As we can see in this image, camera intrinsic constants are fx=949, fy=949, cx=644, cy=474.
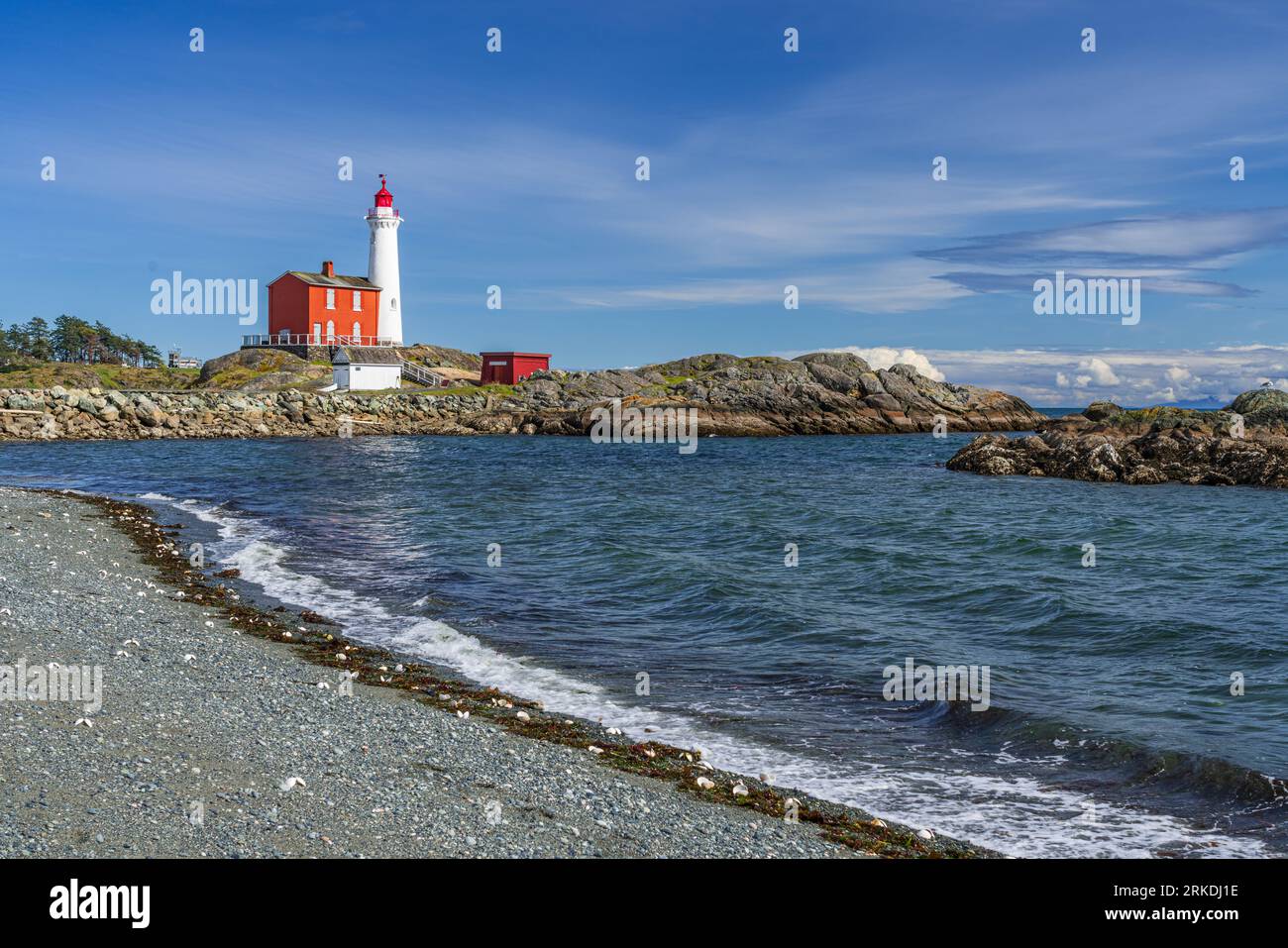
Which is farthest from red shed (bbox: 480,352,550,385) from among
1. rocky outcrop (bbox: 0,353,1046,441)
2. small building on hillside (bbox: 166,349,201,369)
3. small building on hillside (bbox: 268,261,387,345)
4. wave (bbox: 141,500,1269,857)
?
wave (bbox: 141,500,1269,857)

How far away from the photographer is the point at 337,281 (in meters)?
94.7

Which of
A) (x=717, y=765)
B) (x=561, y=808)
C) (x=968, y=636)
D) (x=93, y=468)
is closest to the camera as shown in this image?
(x=561, y=808)

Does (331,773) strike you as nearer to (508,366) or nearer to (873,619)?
(873,619)

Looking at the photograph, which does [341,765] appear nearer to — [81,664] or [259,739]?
[259,739]

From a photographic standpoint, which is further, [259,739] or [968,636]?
[968,636]

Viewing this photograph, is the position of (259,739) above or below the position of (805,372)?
below

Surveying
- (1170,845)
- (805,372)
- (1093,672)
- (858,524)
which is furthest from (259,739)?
(805,372)
